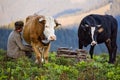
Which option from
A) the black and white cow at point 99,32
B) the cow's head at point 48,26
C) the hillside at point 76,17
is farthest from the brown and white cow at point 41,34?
the hillside at point 76,17

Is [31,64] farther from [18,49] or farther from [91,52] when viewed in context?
[91,52]

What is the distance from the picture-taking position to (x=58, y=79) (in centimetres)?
665

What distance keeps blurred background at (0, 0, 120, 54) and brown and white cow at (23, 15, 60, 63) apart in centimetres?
217

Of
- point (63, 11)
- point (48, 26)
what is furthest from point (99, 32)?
point (48, 26)

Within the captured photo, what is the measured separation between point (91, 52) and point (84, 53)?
141 cm

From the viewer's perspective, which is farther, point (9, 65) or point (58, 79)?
point (9, 65)

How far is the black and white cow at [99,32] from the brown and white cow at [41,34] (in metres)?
1.32

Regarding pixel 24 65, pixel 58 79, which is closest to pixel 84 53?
pixel 24 65

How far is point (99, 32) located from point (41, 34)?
1831 mm

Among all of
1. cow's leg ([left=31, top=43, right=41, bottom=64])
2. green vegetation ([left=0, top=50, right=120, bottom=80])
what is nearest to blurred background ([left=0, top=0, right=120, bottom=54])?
cow's leg ([left=31, top=43, right=41, bottom=64])

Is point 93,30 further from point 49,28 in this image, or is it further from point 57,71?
point 57,71

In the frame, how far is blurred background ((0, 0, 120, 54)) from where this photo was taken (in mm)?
11031

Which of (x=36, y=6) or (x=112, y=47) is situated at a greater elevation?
(x=36, y=6)

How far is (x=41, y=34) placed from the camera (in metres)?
8.59
